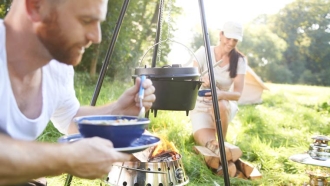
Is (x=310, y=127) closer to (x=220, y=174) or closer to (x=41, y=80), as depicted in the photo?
(x=220, y=174)

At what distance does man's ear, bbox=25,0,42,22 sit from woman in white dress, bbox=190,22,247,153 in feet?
8.61

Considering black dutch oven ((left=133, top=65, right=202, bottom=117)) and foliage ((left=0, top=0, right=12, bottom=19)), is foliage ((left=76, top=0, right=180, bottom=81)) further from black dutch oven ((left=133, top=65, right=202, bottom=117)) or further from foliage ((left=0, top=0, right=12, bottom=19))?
black dutch oven ((left=133, top=65, right=202, bottom=117))

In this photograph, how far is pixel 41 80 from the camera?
4.28 feet

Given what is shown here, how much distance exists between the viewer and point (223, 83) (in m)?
3.85

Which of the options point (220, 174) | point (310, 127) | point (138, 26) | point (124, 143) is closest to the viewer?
point (124, 143)

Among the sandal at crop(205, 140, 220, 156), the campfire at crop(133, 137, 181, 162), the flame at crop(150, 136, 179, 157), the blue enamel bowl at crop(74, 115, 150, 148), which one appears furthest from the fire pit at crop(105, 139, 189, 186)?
the sandal at crop(205, 140, 220, 156)

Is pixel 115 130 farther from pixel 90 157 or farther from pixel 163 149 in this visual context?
pixel 163 149

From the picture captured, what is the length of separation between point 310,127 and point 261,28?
477 inches

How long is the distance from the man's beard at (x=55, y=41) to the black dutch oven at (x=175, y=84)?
0.84 metres

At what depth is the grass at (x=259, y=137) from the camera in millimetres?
3158

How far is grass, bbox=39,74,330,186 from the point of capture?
3158 mm

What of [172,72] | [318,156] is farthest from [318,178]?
[172,72]

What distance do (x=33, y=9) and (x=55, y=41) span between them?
113mm

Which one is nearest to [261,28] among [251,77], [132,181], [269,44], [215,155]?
[269,44]
